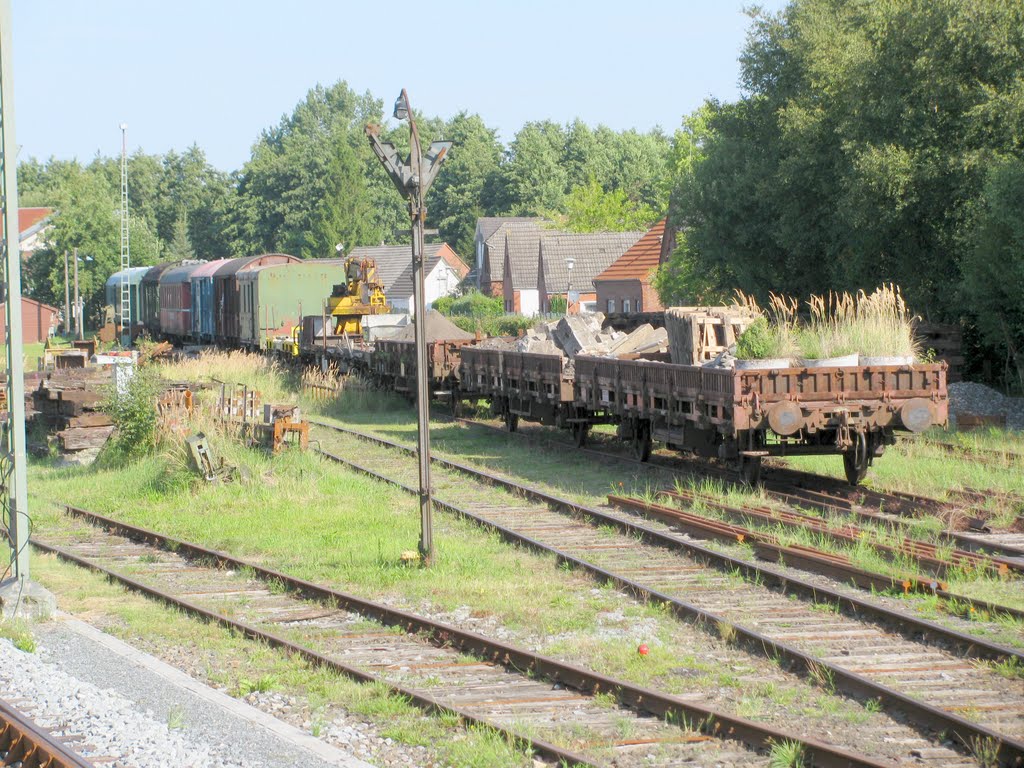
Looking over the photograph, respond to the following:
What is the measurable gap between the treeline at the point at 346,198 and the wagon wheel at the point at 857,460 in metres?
53.3

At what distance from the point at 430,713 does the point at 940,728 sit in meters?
2.84

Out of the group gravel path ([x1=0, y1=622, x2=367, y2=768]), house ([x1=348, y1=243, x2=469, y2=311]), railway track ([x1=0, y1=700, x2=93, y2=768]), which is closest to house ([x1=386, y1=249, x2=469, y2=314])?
house ([x1=348, y1=243, x2=469, y2=311])

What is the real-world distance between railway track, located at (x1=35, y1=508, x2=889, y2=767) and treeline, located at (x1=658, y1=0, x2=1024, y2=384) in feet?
50.2

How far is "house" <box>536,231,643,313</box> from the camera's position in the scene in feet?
232

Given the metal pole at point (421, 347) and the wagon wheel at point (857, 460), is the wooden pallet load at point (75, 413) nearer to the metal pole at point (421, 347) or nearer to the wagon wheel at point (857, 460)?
the metal pole at point (421, 347)

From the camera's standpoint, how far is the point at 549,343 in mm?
22234

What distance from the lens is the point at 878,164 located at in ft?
84.9

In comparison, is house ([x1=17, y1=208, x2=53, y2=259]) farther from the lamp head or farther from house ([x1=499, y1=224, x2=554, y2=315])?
the lamp head

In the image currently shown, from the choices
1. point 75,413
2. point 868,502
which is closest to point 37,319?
point 75,413

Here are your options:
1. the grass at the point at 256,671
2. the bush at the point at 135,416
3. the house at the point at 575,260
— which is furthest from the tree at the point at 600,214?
the grass at the point at 256,671

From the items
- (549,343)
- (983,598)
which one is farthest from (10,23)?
(549,343)

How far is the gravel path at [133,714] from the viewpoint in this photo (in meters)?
6.39

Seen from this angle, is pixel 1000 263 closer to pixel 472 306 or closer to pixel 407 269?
pixel 472 306

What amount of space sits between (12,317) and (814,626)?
21.6ft
